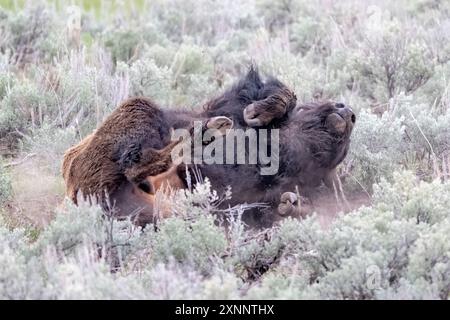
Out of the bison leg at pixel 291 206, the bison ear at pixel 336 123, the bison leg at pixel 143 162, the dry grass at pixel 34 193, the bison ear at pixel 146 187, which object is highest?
the bison ear at pixel 336 123

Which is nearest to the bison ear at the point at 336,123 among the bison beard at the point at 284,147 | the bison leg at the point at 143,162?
the bison beard at the point at 284,147

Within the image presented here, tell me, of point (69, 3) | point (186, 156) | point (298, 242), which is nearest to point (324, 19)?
point (69, 3)

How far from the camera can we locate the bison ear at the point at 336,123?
228 inches

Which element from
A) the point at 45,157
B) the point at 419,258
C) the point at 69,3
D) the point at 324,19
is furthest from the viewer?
the point at 69,3

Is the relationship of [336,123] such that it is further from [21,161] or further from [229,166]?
[21,161]

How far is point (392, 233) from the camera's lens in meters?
4.31

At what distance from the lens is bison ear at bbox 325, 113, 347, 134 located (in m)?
5.79

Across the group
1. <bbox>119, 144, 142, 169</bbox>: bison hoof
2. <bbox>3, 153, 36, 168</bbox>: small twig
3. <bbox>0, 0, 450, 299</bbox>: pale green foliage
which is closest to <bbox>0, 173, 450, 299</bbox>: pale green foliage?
<bbox>0, 0, 450, 299</bbox>: pale green foliage

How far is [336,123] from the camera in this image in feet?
19.0

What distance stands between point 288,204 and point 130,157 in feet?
3.45

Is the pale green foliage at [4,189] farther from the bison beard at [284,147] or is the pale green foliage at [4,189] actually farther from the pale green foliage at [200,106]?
the bison beard at [284,147]

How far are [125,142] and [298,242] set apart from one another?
1.46 meters

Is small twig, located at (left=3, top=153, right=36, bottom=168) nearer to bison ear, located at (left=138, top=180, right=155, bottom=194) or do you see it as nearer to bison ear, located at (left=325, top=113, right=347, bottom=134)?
bison ear, located at (left=138, top=180, right=155, bottom=194)

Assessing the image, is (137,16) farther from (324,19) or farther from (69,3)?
(324,19)
